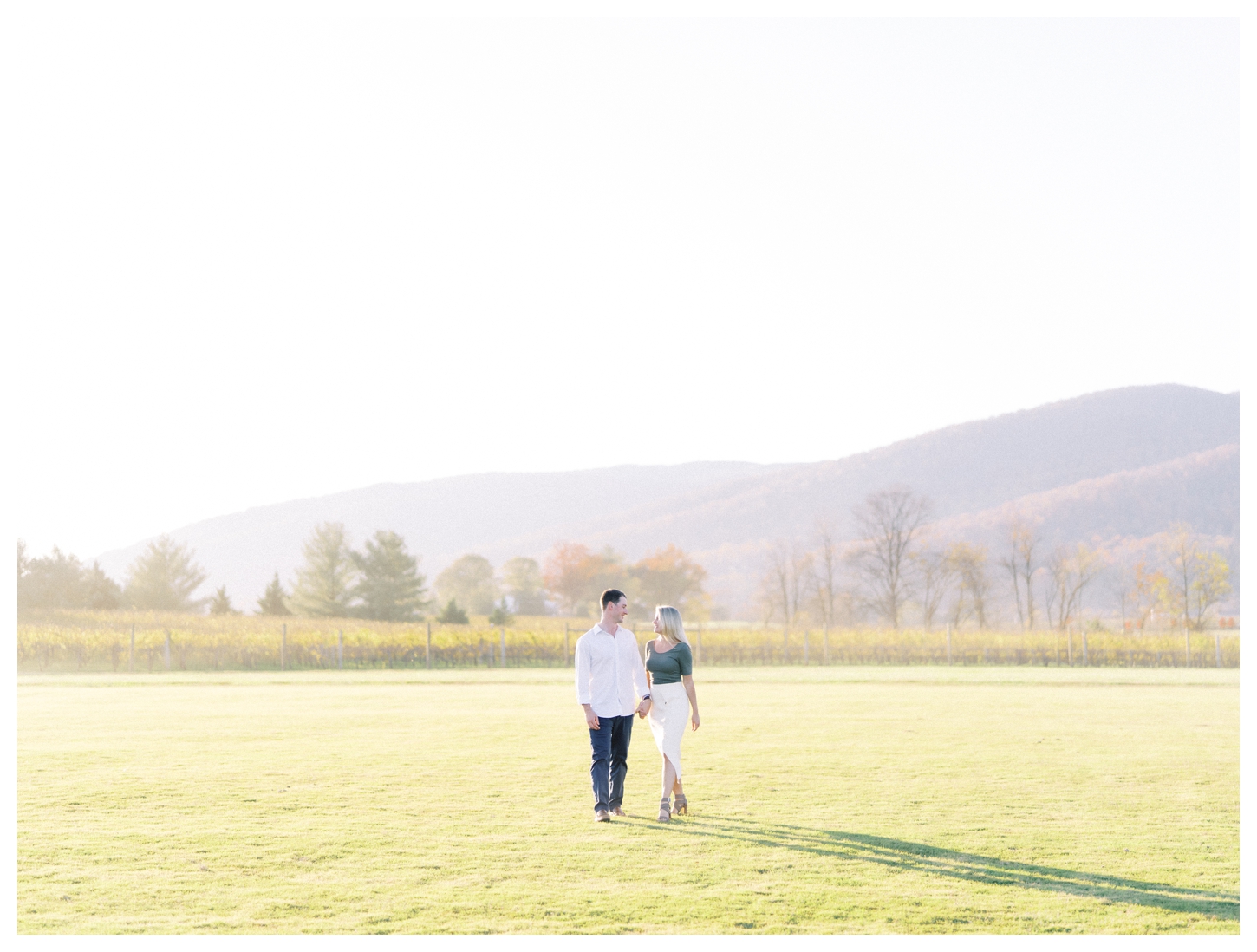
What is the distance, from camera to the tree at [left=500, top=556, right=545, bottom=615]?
122438 mm

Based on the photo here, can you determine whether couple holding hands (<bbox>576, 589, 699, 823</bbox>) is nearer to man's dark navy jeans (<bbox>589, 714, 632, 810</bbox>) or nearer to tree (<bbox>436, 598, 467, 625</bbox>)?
man's dark navy jeans (<bbox>589, 714, 632, 810</bbox>)

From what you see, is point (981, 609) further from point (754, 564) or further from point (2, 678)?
point (754, 564)

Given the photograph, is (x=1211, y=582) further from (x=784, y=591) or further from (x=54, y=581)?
(x=54, y=581)

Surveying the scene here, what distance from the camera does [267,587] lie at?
7712 centimetres

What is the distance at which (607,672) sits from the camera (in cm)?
1013

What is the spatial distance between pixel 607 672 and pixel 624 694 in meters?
0.28

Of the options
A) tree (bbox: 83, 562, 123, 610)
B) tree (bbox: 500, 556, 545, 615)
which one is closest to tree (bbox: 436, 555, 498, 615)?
tree (bbox: 500, 556, 545, 615)

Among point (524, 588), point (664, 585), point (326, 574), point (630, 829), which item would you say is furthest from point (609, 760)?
point (524, 588)

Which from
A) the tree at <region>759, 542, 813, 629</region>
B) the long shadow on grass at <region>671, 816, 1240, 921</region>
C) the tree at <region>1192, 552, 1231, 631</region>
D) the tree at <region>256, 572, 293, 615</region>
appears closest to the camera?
the long shadow on grass at <region>671, 816, 1240, 921</region>

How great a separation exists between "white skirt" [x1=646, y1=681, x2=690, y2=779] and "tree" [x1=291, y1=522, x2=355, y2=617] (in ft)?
235

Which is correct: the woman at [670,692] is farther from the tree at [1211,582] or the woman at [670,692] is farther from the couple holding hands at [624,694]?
the tree at [1211,582]

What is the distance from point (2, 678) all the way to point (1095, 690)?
1138 inches

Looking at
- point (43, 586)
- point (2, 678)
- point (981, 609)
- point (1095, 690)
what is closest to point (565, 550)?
point (981, 609)

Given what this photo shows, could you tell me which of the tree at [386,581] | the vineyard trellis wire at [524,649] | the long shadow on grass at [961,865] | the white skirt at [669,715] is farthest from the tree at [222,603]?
the long shadow on grass at [961,865]
